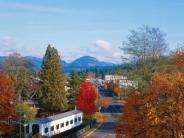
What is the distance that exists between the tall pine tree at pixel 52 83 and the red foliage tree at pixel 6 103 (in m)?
11.2

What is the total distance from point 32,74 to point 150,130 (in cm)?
6253

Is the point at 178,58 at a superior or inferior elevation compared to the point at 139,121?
superior

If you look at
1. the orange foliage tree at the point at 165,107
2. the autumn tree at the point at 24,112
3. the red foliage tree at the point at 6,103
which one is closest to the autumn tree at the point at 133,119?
the orange foliage tree at the point at 165,107

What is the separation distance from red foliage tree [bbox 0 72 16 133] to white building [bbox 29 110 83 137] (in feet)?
9.90

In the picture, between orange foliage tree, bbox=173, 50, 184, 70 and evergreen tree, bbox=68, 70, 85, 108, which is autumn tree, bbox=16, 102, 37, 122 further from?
orange foliage tree, bbox=173, 50, 184, 70

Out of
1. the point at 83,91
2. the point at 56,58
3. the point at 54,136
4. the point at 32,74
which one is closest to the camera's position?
the point at 54,136

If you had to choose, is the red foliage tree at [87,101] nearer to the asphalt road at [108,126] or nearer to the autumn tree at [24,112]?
the asphalt road at [108,126]

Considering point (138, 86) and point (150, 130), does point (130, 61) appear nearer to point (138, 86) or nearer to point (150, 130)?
point (138, 86)

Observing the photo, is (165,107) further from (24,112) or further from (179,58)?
(24,112)

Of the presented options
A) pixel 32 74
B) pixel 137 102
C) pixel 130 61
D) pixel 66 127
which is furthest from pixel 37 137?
pixel 32 74

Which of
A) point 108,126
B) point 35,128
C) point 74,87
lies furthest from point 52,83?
point 74,87

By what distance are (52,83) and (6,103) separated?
1395cm

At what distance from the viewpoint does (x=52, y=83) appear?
67.1 meters

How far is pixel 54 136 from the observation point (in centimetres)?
5597
